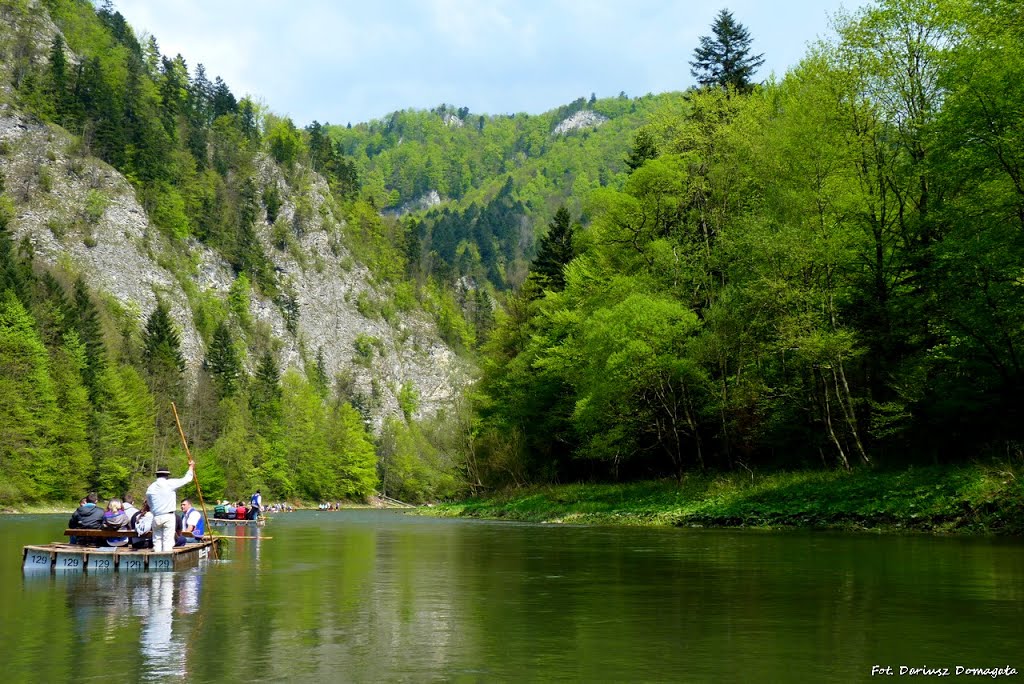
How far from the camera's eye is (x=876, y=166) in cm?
4175

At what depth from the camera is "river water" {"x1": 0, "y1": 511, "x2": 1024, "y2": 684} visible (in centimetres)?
1066

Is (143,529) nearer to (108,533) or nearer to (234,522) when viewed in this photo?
(108,533)

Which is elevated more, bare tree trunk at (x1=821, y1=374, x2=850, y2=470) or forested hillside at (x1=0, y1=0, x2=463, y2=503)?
forested hillside at (x1=0, y1=0, x2=463, y2=503)

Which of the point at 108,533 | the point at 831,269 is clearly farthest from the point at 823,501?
the point at 108,533

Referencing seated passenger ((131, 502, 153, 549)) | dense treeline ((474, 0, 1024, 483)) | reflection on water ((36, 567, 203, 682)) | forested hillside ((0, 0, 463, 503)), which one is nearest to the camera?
reflection on water ((36, 567, 203, 682))

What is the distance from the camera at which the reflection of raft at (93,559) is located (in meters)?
22.4

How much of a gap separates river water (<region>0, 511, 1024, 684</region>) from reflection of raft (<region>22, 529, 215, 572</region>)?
306 mm

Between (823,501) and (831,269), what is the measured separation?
421 inches

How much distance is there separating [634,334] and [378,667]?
4048 cm

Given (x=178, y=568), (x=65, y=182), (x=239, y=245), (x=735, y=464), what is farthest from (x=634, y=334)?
(x=239, y=245)

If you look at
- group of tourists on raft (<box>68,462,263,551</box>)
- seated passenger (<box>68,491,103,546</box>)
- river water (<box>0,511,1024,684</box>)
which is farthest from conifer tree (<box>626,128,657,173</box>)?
seated passenger (<box>68,491,103,546</box>)

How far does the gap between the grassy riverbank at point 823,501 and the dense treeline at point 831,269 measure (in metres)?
2.16

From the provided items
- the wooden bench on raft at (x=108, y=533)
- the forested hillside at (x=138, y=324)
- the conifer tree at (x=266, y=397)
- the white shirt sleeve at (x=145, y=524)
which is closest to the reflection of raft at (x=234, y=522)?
the white shirt sleeve at (x=145, y=524)

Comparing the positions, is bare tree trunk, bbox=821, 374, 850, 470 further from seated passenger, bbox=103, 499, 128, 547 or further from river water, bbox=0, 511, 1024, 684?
seated passenger, bbox=103, 499, 128, 547
